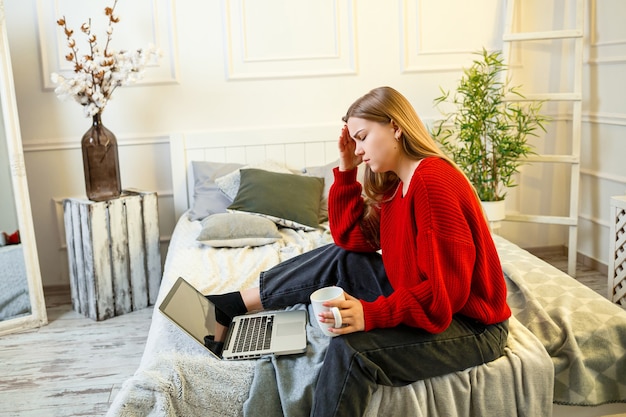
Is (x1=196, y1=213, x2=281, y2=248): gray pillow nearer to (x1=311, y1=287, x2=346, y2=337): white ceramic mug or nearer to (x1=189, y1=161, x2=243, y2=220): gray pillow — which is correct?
(x1=189, y1=161, x2=243, y2=220): gray pillow

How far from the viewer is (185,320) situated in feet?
6.38

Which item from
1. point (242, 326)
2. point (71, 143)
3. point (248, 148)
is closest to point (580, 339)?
point (242, 326)

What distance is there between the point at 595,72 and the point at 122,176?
268cm

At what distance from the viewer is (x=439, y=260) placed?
1.68m

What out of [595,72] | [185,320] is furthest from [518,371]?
[595,72]

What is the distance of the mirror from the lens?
3.25m

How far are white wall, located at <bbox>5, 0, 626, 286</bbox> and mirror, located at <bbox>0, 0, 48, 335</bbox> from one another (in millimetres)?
415

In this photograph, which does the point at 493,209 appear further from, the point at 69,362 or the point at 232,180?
the point at 69,362

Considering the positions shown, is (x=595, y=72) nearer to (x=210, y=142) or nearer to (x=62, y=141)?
(x=210, y=142)

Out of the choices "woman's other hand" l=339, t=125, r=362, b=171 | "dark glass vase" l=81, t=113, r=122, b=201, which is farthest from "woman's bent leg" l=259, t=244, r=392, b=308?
"dark glass vase" l=81, t=113, r=122, b=201

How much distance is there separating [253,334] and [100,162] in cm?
175

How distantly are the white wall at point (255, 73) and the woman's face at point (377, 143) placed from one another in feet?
6.56

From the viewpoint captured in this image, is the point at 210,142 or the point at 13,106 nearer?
the point at 13,106

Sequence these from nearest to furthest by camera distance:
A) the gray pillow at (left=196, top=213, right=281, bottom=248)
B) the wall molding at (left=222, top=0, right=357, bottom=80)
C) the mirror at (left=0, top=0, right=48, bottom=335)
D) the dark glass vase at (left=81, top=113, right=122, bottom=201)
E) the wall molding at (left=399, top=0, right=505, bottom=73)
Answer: the gray pillow at (left=196, top=213, right=281, bottom=248)
the mirror at (left=0, top=0, right=48, bottom=335)
the dark glass vase at (left=81, top=113, right=122, bottom=201)
the wall molding at (left=222, top=0, right=357, bottom=80)
the wall molding at (left=399, top=0, right=505, bottom=73)
